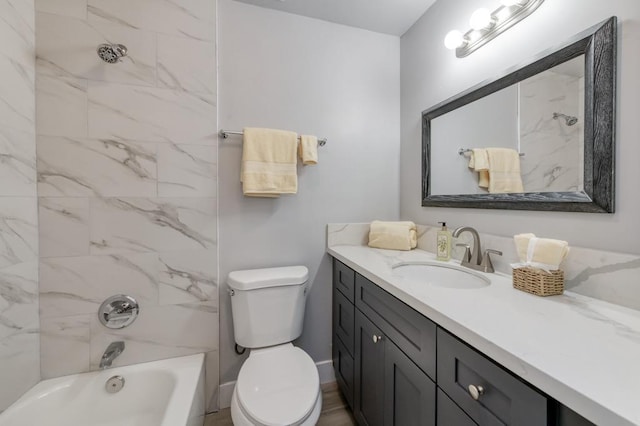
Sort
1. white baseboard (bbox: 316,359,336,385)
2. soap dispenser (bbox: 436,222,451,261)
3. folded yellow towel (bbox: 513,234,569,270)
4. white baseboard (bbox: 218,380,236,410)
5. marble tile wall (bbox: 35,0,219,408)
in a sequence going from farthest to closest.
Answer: white baseboard (bbox: 316,359,336,385) < white baseboard (bbox: 218,380,236,410) < soap dispenser (bbox: 436,222,451,261) < marble tile wall (bbox: 35,0,219,408) < folded yellow towel (bbox: 513,234,569,270)

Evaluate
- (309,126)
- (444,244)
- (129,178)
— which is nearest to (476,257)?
(444,244)

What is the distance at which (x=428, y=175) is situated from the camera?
1.62 metres

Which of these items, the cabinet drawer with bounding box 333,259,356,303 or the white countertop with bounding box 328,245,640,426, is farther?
the cabinet drawer with bounding box 333,259,356,303

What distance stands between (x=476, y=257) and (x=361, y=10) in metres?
1.56

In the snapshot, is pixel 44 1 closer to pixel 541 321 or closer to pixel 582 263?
pixel 541 321

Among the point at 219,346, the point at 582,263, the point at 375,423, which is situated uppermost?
the point at 582,263

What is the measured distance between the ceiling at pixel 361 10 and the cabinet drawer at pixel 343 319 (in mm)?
1715

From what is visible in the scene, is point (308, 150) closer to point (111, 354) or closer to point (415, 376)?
point (415, 376)

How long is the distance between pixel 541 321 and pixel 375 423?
0.83 m

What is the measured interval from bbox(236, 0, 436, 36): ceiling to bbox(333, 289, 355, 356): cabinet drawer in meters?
1.72

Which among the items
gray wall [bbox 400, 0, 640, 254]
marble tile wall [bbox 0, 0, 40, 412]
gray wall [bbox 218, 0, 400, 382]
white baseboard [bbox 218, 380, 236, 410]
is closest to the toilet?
gray wall [bbox 218, 0, 400, 382]

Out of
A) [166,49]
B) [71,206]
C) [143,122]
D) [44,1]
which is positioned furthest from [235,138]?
[44,1]

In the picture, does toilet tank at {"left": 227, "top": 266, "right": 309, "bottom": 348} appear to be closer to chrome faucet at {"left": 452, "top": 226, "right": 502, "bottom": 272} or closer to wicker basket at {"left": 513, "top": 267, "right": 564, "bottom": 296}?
chrome faucet at {"left": 452, "top": 226, "right": 502, "bottom": 272}

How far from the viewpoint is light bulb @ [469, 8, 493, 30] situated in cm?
117
